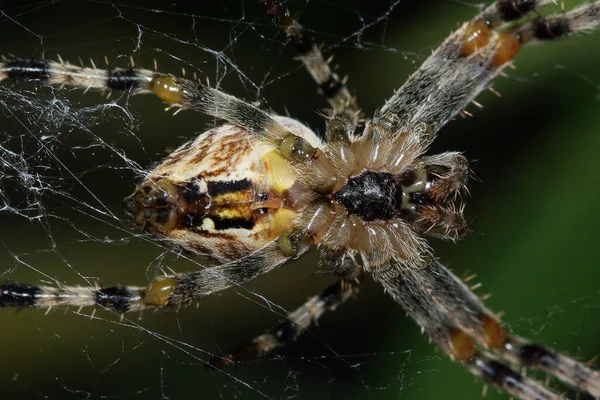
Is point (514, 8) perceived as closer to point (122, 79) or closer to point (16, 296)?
point (122, 79)

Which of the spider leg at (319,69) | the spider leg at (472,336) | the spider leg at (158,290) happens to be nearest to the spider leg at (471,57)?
the spider leg at (319,69)

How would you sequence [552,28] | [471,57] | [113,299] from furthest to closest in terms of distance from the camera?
[471,57]
[552,28]
[113,299]

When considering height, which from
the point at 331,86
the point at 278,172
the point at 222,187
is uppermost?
the point at 331,86

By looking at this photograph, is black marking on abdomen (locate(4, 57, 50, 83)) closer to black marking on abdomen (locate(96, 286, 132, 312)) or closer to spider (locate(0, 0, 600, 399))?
spider (locate(0, 0, 600, 399))

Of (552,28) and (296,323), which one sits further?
(296,323)

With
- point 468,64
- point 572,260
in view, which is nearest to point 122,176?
point 468,64

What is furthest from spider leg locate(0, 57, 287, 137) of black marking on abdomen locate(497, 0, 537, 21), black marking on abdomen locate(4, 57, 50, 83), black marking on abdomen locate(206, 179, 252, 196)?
black marking on abdomen locate(497, 0, 537, 21)

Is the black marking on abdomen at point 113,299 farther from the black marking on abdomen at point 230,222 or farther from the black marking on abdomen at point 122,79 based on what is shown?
the black marking on abdomen at point 122,79

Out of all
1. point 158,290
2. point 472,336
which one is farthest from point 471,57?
point 158,290
